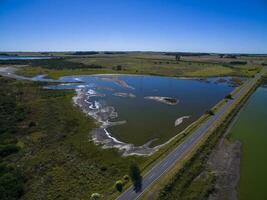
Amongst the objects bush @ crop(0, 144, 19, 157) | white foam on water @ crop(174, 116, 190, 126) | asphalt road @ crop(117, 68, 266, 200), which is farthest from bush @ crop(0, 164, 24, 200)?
white foam on water @ crop(174, 116, 190, 126)

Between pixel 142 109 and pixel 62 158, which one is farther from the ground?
pixel 142 109

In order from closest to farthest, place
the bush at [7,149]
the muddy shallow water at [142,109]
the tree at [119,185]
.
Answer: the tree at [119,185]
the bush at [7,149]
the muddy shallow water at [142,109]

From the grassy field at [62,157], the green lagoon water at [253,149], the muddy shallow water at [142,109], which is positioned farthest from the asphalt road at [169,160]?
the green lagoon water at [253,149]

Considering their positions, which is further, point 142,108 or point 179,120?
point 142,108

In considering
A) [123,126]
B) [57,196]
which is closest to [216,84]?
[123,126]

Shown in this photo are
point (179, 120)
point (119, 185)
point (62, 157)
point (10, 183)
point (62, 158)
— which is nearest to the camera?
point (119, 185)

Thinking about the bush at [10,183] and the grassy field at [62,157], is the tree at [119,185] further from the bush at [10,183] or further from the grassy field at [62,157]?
the bush at [10,183]

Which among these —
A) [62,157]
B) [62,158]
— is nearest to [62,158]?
[62,158]

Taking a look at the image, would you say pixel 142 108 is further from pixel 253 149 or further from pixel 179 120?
pixel 253 149

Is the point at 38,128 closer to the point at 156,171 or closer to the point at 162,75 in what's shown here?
the point at 156,171
